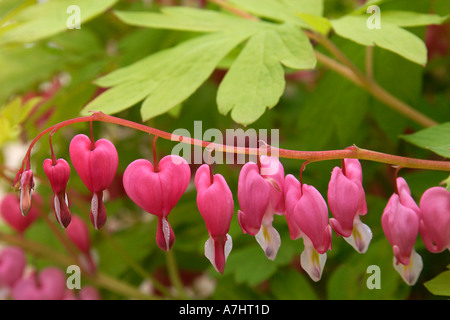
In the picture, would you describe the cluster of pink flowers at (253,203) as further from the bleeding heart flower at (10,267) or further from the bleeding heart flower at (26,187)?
the bleeding heart flower at (10,267)

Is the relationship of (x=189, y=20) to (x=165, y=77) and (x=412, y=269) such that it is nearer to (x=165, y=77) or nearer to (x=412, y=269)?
(x=165, y=77)

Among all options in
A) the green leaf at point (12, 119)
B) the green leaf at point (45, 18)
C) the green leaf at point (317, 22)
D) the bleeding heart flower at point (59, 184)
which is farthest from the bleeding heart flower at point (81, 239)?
the green leaf at point (317, 22)

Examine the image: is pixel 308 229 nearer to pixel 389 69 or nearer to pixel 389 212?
pixel 389 212

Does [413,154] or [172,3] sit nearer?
[413,154]

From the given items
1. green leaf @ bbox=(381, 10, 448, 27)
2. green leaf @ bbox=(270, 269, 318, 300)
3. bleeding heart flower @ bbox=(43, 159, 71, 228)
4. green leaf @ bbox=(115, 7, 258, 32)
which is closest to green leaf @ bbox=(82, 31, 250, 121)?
green leaf @ bbox=(115, 7, 258, 32)
